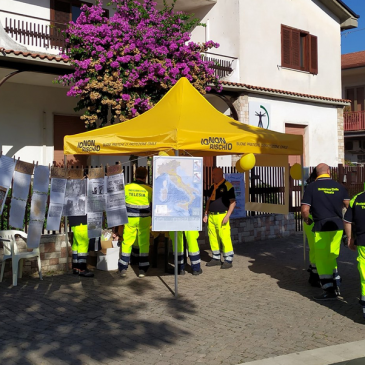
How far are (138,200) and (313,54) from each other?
47.7 ft

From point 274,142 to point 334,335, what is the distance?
4236 mm

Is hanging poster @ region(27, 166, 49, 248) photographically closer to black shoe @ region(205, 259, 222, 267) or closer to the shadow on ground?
the shadow on ground

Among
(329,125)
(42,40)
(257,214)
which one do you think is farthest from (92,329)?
(329,125)

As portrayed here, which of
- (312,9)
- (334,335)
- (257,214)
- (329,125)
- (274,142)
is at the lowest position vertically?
(334,335)

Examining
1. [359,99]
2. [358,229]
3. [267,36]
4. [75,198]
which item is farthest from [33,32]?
[359,99]

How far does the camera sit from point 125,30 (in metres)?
13.2

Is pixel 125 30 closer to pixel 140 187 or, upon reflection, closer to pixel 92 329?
pixel 140 187

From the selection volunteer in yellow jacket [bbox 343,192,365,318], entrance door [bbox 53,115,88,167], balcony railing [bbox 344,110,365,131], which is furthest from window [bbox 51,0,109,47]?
balcony railing [bbox 344,110,365,131]

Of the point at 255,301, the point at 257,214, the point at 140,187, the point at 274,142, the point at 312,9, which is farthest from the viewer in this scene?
the point at 312,9

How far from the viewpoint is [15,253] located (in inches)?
316

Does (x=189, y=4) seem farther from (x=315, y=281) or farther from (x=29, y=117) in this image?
(x=315, y=281)

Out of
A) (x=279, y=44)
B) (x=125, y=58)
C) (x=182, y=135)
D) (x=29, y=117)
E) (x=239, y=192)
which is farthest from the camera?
(x=279, y=44)

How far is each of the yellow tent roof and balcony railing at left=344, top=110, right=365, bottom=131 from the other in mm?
20829

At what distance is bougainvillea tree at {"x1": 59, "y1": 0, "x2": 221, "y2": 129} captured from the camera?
13.1m
